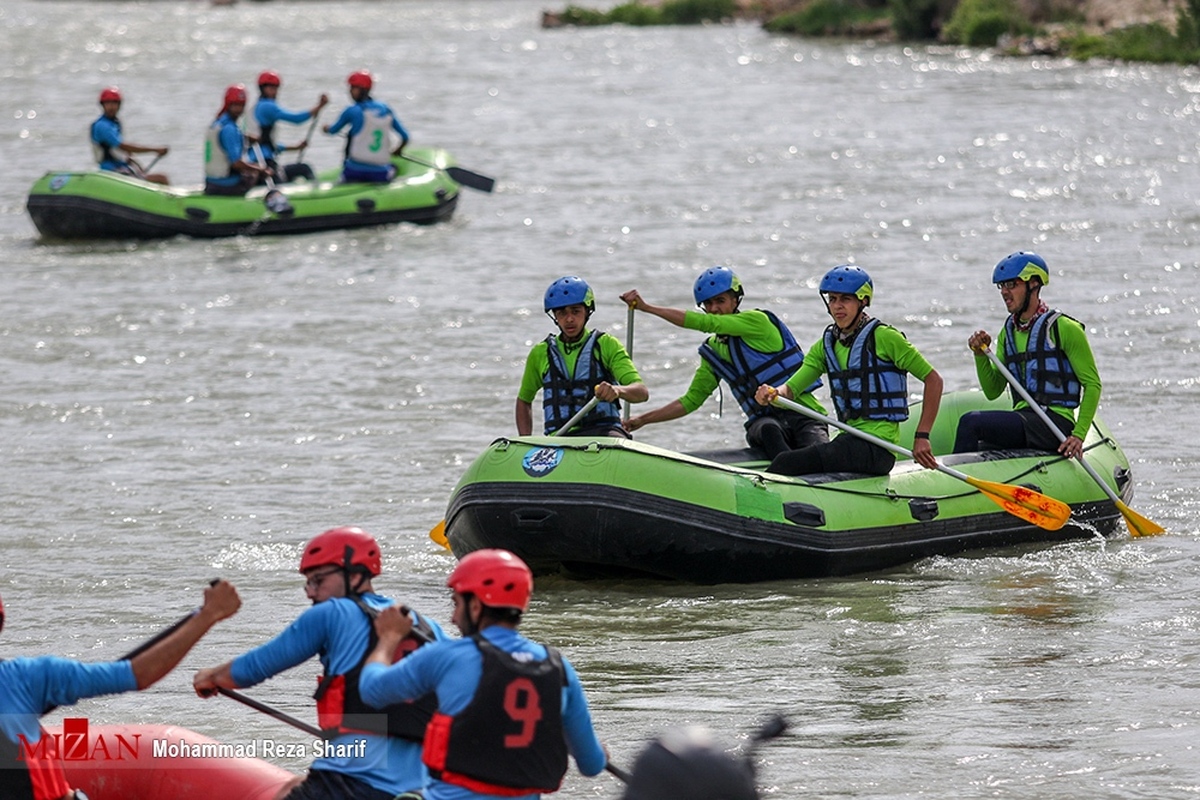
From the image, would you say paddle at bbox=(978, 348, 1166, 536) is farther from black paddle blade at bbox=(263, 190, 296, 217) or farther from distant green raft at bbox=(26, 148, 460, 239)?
distant green raft at bbox=(26, 148, 460, 239)

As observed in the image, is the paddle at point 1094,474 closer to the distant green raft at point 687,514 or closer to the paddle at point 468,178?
the distant green raft at point 687,514

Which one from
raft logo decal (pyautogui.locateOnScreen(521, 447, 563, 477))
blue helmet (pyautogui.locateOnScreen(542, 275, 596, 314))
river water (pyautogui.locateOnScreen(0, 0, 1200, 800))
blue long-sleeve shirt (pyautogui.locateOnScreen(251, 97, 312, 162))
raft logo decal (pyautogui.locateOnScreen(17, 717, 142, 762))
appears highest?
blue long-sleeve shirt (pyautogui.locateOnScreen(251, 97, 312, 162))

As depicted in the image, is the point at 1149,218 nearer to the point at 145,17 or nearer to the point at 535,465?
the point at 535,465

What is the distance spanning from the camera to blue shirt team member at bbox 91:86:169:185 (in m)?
18.9

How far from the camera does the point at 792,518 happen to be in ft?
29.5

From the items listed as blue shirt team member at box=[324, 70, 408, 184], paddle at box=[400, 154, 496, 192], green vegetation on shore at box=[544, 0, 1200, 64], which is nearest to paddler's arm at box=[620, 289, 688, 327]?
blue shirt team member at box=[324, 70, 408, 184]

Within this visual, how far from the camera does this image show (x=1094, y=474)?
9.91 metres

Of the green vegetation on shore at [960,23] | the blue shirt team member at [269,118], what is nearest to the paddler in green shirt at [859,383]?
the blue shirt team member at [269,118]

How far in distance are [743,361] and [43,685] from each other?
5.22 meters

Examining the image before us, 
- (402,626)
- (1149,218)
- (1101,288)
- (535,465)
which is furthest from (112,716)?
(1149,218)

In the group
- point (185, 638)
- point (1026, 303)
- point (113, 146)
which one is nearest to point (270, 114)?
point (113, 146)

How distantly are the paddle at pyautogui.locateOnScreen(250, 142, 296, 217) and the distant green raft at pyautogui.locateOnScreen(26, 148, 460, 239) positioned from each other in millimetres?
39

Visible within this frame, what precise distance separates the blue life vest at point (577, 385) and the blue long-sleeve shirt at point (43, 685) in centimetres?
458

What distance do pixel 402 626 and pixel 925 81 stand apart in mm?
32729
